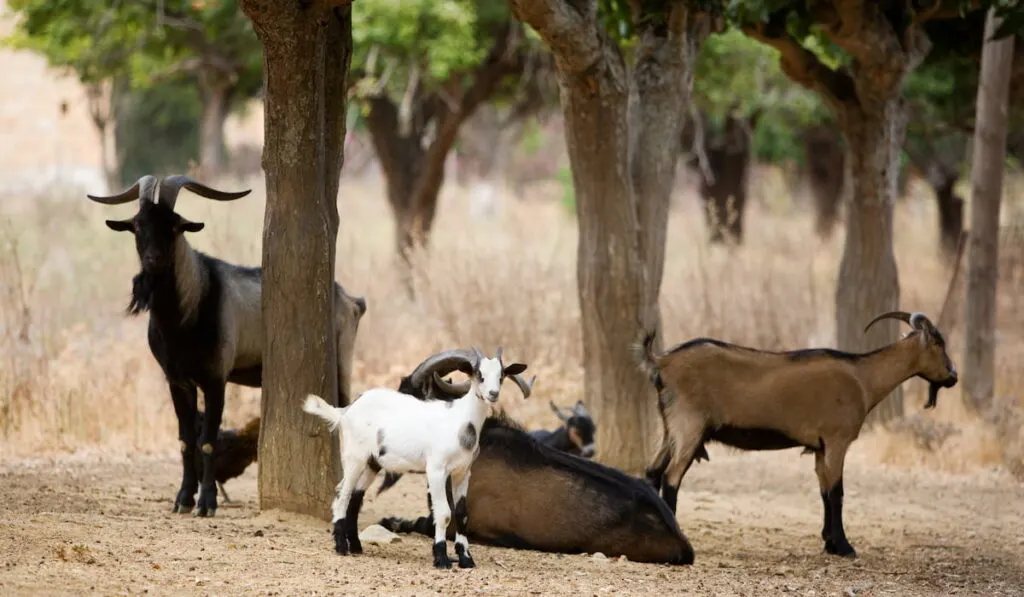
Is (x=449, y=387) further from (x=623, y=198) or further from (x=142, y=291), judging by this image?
(x=623, y=198)

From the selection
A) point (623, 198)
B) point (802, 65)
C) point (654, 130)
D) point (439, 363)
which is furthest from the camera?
point (802, 65)

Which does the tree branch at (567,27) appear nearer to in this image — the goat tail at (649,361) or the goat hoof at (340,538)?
the goat tail at (649,361)

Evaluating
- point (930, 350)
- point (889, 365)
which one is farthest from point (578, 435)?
point (930, 350)

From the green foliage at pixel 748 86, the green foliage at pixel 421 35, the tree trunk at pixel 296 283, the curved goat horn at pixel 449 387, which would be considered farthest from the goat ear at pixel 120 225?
the green foliage at pixel 748 86

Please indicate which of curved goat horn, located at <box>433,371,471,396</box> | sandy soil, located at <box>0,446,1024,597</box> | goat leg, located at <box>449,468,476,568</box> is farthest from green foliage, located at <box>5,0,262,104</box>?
goat leg, located at <box>449,468,476,568</box>

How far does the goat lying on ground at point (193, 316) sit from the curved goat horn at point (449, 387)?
3.88ft

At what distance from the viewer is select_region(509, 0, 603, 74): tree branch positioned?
368 inches

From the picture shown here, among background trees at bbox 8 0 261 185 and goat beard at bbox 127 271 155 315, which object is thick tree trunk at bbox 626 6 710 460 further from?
background trees at bbox 8 0 261 185

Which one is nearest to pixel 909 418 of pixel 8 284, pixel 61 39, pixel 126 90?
pixel 8 284

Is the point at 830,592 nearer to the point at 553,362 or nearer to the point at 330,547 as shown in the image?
the point at 330,547

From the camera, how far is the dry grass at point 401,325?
1194cm

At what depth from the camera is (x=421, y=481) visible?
1136 cm

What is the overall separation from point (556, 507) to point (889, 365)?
2.59 metres

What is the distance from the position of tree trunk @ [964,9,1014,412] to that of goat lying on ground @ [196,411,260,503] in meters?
7.81
